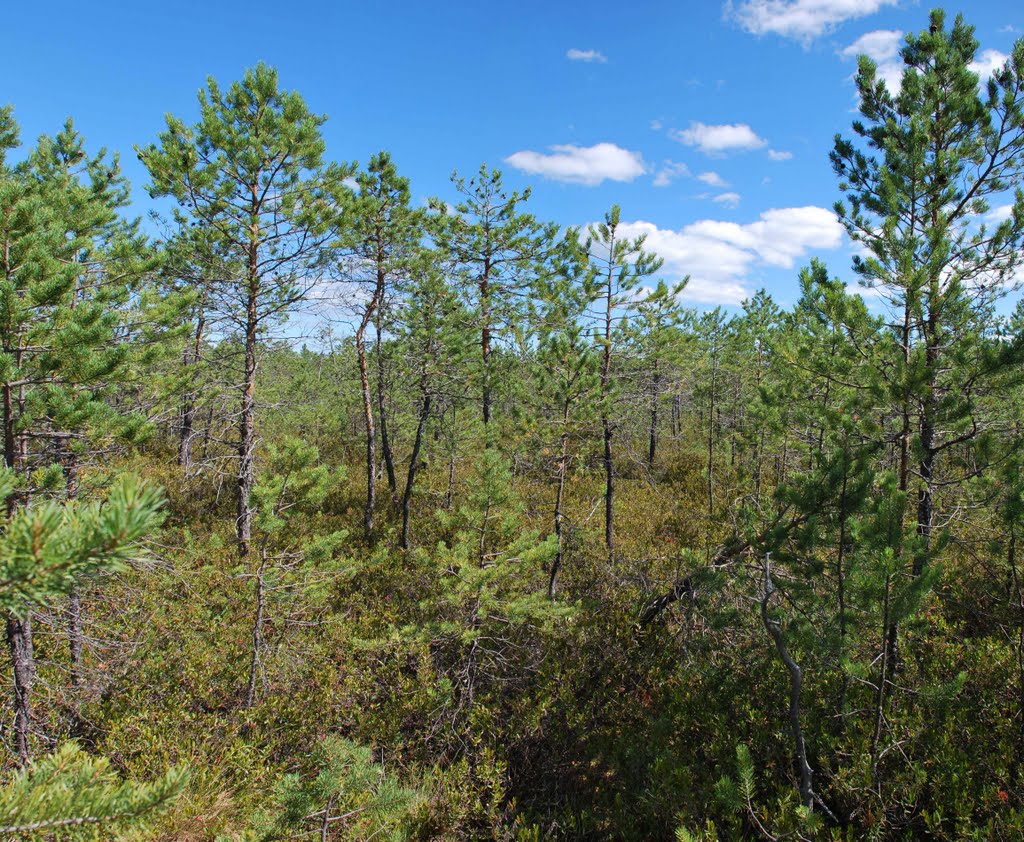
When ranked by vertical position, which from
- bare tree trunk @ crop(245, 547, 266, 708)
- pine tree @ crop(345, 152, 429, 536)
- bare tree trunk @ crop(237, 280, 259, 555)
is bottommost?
bare tree trunk @ crop(245, 547, 266, 708)

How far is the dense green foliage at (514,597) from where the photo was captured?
413 centimetres

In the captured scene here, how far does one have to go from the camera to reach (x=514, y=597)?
25.2 ft

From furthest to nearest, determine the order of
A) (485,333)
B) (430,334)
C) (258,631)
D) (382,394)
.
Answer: (382,394)
(485,333)
(430,334)
(258,631)

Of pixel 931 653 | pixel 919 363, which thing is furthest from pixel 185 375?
pixel 931 653

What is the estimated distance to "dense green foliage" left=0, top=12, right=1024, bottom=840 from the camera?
4.13 m

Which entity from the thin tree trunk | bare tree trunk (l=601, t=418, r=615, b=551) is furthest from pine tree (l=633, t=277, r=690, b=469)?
the thin tree trunk

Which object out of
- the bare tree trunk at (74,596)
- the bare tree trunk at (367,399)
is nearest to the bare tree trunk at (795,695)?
the bare tree trunk at (74,596)

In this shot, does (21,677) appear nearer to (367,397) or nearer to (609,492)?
(367,397)

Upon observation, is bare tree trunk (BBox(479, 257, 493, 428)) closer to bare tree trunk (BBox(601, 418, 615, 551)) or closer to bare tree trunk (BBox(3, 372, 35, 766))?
bare tree trunk (BBox(601, 418, 615, 551))

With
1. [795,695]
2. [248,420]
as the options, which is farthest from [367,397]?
[795,695]

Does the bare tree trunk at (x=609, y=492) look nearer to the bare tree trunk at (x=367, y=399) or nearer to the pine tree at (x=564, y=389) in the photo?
the pine tree at (x=564, y=389)

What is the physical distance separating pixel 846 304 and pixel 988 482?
7.29 feet

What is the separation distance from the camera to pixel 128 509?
1.47 m

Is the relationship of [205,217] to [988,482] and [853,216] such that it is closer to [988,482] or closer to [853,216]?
[853,216]
